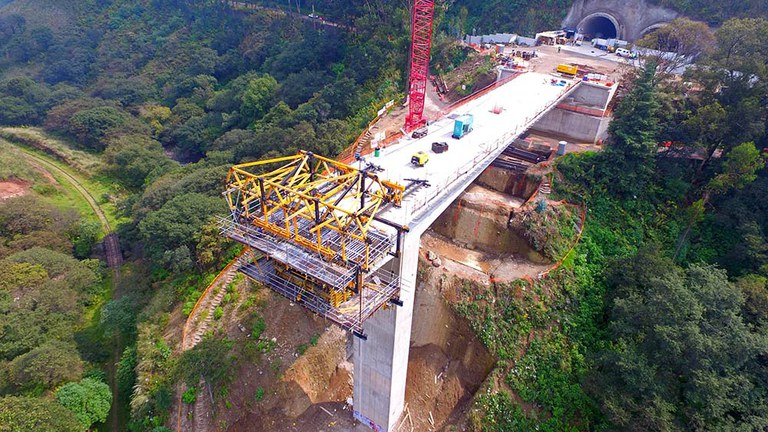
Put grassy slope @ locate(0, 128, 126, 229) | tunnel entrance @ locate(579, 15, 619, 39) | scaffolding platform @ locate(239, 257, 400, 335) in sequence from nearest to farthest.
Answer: scaffolding platform @ locate(239, 257, 400, 335) → grassy slope @ locate(0, 128, 126, 229) → tunnel entrance @ locate(579, 15, 619, 39)

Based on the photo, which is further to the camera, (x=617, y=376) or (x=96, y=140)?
(x=96, y=140)

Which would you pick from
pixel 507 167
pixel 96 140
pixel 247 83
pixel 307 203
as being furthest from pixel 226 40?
pixel 307 203

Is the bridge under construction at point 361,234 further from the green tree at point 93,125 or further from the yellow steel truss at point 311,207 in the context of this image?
the green tree at point 93,125

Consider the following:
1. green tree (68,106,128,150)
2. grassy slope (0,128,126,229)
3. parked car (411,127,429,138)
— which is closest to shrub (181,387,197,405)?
parked car (411,127,429,138)

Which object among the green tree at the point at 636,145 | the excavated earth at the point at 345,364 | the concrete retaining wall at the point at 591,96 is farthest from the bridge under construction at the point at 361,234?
the concrete retaining wall at the point at 591,96

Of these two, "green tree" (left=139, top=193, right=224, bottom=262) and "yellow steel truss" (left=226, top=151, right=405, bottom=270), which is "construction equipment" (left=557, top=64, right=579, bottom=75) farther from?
"green tree" (left=139, top=193, right=224, bottom=262)

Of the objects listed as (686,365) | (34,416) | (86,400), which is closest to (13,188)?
(86,400)

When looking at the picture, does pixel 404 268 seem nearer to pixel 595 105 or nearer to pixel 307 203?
pixel 307 203
